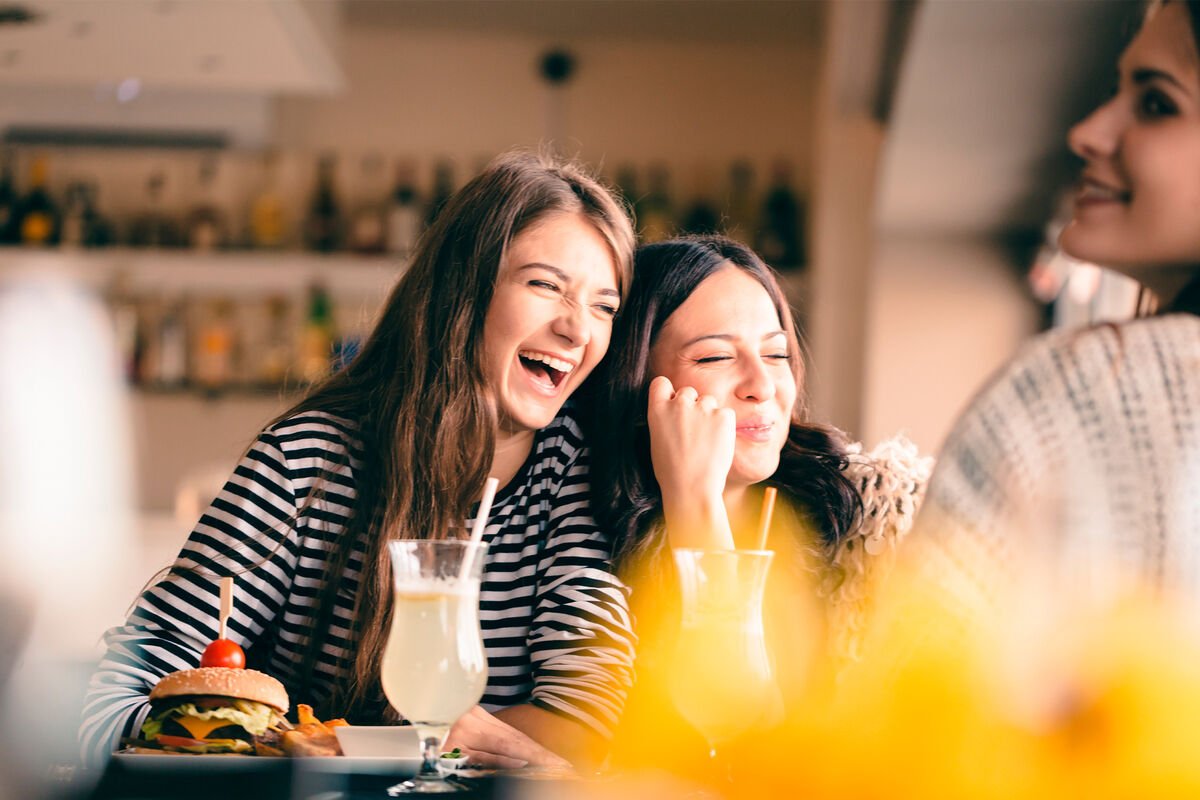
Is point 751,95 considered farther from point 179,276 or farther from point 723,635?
point 723,635

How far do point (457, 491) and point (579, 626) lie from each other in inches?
9.8

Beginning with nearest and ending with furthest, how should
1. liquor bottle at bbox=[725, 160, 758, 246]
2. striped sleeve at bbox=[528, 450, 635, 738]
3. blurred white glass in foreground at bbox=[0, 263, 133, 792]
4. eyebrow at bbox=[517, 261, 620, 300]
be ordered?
striped sleeve at bbox=[528, 450, 635, 738]
eyebrow at bbox=[517, 261, 620, 300]
blurred white glass in foreground at bbox=[0, 263, 133, 792]
liquor bottle at bbox=[725, 160, 758, 246]

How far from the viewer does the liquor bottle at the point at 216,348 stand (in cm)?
457

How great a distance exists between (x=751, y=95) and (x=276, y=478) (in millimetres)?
3731

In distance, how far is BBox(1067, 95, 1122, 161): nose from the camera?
85 centimetres

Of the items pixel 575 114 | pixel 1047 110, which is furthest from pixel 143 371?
pixel 1047 110

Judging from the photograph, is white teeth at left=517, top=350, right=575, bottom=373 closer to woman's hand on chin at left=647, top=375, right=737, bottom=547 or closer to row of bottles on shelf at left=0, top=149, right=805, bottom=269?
woman's hand on chin at left=647, top=375, right=737, bottom=547

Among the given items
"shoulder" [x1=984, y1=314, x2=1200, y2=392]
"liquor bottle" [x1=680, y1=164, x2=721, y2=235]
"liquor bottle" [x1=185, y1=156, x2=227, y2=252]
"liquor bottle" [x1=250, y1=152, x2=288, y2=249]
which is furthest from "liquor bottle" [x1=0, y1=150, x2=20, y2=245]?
"shoulder" [x1=984, y1=314, x2=1200, y2=392]

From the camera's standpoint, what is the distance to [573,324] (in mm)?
1577

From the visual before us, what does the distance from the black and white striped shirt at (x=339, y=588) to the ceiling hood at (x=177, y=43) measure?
6.96ft

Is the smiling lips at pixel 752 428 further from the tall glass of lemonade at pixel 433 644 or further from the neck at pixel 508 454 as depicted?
the tall glass of lemonade at pixel 433 644

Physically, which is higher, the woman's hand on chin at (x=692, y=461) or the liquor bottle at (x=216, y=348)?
the liquor bottle at (x=216, y=348)

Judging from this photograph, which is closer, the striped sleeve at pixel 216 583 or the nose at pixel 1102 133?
the nose at pixel 1102 133

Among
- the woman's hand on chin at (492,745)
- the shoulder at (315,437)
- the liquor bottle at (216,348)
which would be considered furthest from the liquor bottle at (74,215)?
the woman's hand on chin at (492,745)
